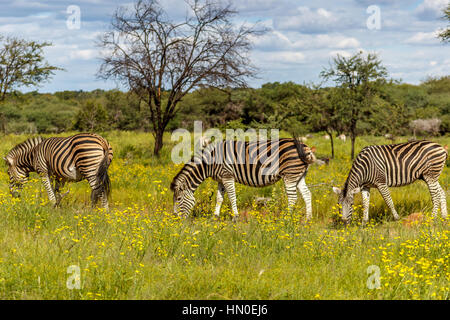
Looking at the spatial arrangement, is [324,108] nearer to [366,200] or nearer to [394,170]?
[394,170]

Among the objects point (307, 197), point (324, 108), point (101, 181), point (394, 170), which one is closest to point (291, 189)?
point (307, 197)

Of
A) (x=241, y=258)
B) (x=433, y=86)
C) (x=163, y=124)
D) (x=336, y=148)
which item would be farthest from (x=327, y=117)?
(x=433, y=86)

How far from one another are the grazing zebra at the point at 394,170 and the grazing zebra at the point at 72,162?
518 centimetres

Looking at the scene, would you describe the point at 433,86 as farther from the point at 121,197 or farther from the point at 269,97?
the point at 121,197

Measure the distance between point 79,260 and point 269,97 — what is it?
1742 inches

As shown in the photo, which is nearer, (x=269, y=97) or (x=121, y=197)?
(x=121, y=197)

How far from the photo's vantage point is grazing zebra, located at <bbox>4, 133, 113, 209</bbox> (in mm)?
9828

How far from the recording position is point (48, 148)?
1045cm

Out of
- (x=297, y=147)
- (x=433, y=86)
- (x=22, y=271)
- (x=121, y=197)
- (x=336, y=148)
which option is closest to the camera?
(x=22, y=271)

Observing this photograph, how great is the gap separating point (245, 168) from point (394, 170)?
3244mm

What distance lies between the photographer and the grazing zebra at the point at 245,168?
949cm
